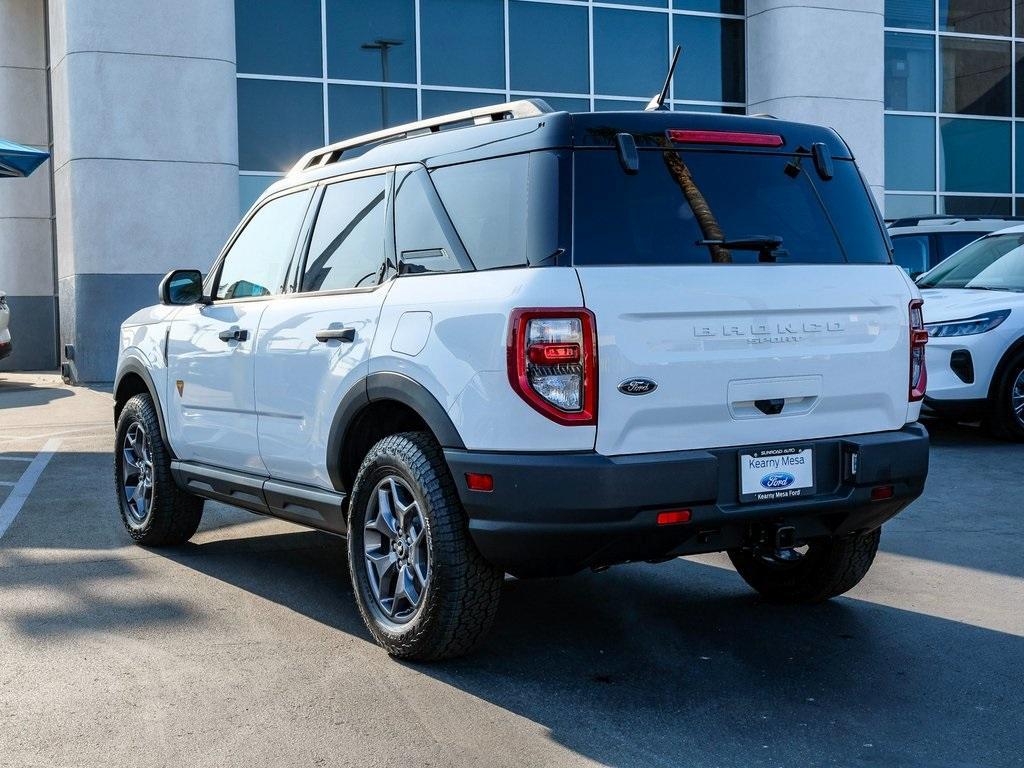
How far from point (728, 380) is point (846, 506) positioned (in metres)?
0.64

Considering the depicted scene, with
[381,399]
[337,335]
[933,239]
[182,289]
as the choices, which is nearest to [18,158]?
[182,289]

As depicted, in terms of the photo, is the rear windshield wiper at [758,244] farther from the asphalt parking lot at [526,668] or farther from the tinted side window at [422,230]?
the asphalt parking lot at [526,668]

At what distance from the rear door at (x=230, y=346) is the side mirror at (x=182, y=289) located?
0.07m

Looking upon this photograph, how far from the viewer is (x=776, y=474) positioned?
443 centimetres

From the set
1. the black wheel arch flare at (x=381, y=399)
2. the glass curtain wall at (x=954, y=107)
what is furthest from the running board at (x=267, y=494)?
the glass curtain wall at (x=954, y=107)

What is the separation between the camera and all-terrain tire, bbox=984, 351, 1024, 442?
10.4m

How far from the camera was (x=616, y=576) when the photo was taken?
241 inches

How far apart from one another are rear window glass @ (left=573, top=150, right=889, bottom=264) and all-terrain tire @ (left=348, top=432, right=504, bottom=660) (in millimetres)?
884

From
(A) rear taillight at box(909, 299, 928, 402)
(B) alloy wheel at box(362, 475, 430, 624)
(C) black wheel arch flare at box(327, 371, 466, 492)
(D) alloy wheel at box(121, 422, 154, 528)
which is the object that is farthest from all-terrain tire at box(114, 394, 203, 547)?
(A) rear taillight at box(909, 299, 928, 402)

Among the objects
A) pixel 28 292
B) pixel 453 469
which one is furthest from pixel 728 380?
pixel 28 292

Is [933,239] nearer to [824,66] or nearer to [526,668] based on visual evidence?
[824,66]

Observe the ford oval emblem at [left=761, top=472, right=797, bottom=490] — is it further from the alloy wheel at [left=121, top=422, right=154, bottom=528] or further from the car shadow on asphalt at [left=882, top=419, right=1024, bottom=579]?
the alloy wheel at [left=121, top=422, right=154, bottom=528]

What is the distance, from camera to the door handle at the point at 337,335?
4.95m

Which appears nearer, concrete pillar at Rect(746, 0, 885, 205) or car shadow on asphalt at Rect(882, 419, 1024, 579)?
car shadow on asphalt at Rect(882, 419, 1024, 579)
